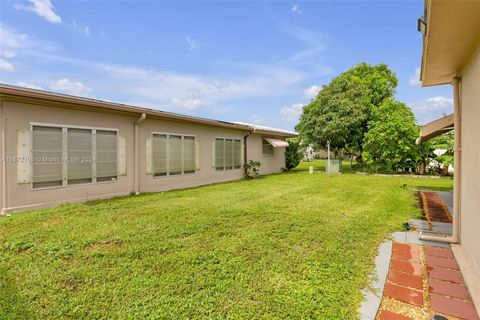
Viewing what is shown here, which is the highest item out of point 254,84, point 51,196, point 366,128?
point 254,84

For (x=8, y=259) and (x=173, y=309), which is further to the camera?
(x=8, y=259)

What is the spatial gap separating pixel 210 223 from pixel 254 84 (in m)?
19.8

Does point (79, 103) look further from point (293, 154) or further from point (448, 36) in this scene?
point (293, 154)

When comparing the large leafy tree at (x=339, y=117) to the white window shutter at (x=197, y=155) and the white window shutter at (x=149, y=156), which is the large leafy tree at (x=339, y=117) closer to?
the white window shutter at (x=197, y=155)

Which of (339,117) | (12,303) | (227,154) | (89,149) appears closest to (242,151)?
(227,154)

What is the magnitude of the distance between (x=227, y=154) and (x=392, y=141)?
1333 cm

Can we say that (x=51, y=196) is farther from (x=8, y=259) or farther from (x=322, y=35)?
(x=322, y=35)

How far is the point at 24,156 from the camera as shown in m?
7.55

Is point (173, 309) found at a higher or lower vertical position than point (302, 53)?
lower

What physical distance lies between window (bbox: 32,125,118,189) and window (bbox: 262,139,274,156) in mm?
12259

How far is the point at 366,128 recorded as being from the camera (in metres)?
22.4

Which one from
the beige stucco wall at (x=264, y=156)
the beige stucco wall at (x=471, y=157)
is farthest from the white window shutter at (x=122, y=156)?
the beige stucco wall at (x=471, y=157)

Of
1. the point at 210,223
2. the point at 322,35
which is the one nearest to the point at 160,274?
the point at 210,223

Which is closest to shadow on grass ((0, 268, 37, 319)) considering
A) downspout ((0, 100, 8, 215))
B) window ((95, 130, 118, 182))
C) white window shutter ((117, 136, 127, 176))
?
downspout ((0, 100, 8, 215))
